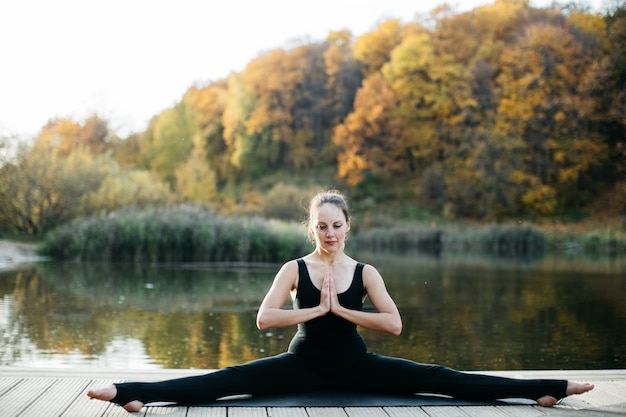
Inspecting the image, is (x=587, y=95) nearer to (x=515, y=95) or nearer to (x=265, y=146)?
(x=515, y=95)

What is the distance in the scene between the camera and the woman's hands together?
Answer: 3.25 metres

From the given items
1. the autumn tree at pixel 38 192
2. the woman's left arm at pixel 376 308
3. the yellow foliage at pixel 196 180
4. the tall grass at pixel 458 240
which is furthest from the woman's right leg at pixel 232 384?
the yellow foliage at pixel 196 180

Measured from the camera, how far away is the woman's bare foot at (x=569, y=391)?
3.33 m

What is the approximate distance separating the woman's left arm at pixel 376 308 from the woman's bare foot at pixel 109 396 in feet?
2.94

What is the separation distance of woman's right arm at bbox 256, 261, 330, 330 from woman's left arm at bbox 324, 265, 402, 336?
0.18 feet

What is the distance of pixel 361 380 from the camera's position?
3.45 meters

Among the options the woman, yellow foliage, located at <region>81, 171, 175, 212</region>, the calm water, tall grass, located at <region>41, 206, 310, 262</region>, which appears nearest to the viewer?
the woman

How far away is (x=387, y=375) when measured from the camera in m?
3.44

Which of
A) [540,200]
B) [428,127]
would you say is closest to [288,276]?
[540,200]

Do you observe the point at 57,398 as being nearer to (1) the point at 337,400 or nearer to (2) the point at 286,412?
(2) the point at 286,412

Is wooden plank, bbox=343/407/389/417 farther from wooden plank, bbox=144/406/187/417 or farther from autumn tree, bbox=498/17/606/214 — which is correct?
autumn tree, bbox=498/17/606/214

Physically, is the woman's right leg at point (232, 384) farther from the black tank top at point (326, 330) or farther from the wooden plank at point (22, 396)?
the wooden plank at point (22, 396)

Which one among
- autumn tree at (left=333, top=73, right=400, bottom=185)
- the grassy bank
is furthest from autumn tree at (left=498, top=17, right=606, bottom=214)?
the grassy bank

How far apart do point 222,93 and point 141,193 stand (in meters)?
23.3
